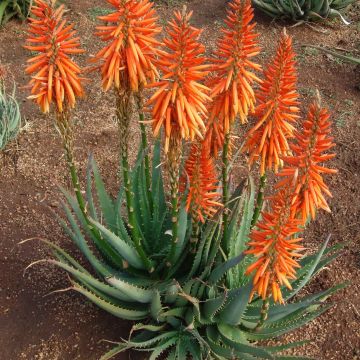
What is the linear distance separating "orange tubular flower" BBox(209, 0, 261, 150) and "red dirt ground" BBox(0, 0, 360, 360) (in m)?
1.16

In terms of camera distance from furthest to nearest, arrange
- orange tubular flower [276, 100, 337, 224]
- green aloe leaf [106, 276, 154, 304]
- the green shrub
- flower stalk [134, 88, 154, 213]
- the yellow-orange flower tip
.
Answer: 1. the green shrub
2. green aloe leaf [106, 276, 154, 304]
3. flower stalk [134, 88, 154, 213]
4. the yellow-orange flower tip
5. orange tubular flower [276, 100, 337, 224]

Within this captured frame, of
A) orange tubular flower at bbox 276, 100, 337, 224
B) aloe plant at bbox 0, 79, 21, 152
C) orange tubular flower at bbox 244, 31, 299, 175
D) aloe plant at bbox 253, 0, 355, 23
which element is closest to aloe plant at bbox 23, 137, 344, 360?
orange tubular flower at bbox 244, 31, 299, 175

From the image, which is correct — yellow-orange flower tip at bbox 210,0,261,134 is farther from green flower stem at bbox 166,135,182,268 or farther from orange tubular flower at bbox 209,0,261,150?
green flower stem at bbox 166,135,182,268

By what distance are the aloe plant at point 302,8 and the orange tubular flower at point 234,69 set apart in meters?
3.92

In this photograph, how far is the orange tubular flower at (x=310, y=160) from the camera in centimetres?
174

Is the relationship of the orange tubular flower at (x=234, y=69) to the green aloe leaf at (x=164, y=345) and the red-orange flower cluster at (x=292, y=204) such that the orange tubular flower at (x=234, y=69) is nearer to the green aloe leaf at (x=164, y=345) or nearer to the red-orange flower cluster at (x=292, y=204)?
Result: the red-orange flower cluster at (x=292, y=204)

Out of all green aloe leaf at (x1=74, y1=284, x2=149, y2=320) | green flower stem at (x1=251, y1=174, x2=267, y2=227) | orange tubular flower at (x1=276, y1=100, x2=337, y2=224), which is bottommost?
green aloe leaf at (x1=74, y1=284, x2=149, y2=320)

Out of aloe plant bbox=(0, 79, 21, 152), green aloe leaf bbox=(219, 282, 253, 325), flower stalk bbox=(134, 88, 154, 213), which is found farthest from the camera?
aloe plant bbox=(0, 79, 21, 152)

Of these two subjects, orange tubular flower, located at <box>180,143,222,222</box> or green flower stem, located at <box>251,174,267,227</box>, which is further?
green flower stem, located at <box>251,174,267,227</box>

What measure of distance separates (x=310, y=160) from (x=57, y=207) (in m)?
2.35

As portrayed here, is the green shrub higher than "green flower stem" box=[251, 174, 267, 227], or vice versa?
"green flower stem" box=[251, 174, 267, 227]

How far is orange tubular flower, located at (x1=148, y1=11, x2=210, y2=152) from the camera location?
5.72 feet

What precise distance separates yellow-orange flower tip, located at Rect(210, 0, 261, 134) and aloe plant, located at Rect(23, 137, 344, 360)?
0.48 meters

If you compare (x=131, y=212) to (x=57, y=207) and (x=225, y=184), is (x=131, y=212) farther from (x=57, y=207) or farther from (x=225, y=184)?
(x=57, y=207)
